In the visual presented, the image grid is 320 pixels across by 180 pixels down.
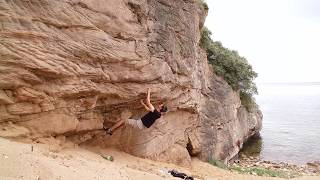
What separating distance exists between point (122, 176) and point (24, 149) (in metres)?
2.15

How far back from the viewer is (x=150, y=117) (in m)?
11.8

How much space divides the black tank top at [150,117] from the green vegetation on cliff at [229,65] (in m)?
8.42

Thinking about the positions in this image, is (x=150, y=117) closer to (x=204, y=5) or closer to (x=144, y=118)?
(x=144, y=118)

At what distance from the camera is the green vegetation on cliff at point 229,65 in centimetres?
2036

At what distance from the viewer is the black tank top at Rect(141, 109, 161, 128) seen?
11719 millimetres

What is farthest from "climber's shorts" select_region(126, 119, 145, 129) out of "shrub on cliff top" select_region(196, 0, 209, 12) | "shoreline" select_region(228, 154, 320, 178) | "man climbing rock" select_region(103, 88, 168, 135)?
"shoreline" select_region(228, 154, 320, 178)

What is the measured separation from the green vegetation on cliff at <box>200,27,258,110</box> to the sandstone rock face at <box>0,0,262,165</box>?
4262 millimetres

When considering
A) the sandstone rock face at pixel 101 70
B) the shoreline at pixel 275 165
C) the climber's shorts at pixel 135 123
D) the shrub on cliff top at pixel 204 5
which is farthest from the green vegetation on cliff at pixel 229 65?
the climber's shorts at pixel 135 123

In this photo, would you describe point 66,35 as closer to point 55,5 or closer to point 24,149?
point 55,5

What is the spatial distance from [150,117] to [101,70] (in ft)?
7.08

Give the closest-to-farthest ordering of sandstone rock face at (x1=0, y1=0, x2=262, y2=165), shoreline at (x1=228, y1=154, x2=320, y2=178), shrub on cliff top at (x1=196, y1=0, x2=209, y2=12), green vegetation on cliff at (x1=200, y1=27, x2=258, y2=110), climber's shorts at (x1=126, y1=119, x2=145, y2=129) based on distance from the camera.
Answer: sandstone rock face at (x1=0, y1=0, x2=262, y2=165), climber's shorts at (x1=126, y1=119, x2=145, y2=129), shrub on cliff top at (x1=196, y1=0, x2=209, y2=12), shoreline at (x1=228, y1=154, x2=320, y2=178), green vegetation on cliff at (x1=200, y1=27, x2=258, y2=110)

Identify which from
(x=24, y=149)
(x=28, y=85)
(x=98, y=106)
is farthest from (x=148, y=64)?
(x=24, y=149)

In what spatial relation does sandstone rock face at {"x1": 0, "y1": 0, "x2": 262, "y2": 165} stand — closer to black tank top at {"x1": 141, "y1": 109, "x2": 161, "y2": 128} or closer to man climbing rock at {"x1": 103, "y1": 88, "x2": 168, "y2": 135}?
man climbing rock at {"x1": 103, "y1": 88, "x2": 168, "y2": 135}

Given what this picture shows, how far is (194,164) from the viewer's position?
15.0m
